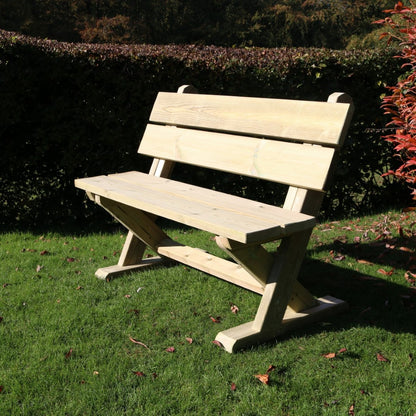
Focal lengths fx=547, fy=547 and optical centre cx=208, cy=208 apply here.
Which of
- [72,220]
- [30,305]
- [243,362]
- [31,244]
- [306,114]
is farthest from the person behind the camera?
[72,220]

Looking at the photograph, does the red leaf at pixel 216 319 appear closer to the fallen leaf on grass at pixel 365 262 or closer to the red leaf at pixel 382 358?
the red leaf at pixel 382 358

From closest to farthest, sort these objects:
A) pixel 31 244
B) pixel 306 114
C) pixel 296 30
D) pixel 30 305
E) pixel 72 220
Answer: pixel 306 114, pixel 30 305, pixel 31 244, pixel 72 220, pixel 296 30

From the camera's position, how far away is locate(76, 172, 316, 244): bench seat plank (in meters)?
2.55

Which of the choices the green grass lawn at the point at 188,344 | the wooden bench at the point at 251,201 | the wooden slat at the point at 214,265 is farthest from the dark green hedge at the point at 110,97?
the wooden slat at the point at 214,265

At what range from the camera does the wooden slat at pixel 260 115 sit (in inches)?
115

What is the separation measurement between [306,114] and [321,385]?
4.76 feet

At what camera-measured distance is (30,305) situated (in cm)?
351

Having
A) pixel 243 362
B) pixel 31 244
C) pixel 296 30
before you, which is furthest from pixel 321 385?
pixel 296 30

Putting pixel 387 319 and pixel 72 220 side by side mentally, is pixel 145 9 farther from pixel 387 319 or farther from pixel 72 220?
pixel 387 319

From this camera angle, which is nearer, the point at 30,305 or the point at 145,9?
the point at 30,305

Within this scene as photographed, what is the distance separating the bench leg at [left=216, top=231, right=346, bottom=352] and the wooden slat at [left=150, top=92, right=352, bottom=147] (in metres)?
0.57

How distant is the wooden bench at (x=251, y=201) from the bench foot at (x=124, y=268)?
12mm

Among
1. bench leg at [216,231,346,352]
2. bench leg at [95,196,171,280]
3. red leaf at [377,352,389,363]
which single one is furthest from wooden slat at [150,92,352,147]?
red leaf at [377,352,389,363]

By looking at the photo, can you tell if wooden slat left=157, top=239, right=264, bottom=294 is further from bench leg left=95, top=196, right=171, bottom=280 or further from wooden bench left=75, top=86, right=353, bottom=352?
bench leg left=95, top=196, right=171, bottom=280
